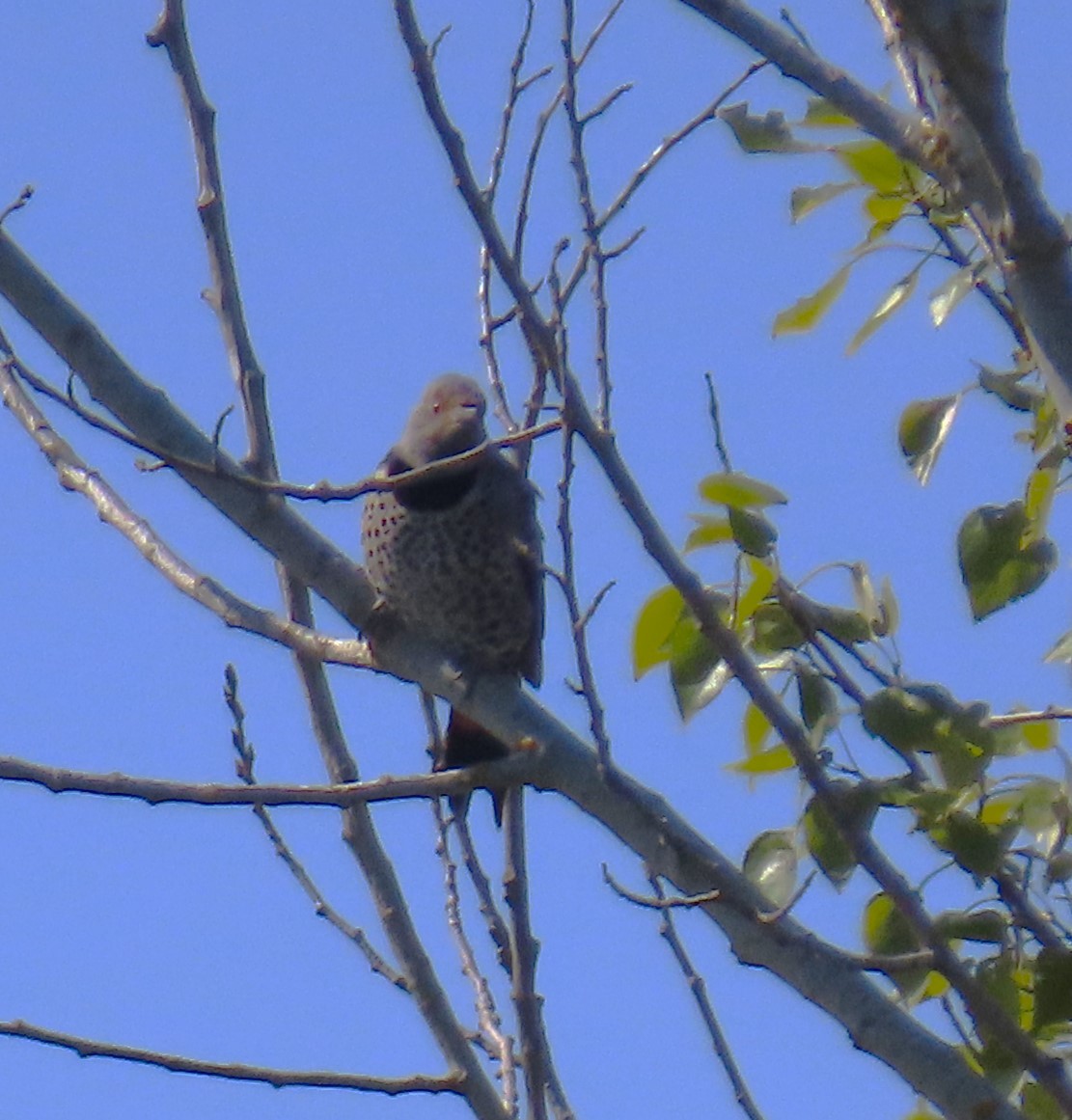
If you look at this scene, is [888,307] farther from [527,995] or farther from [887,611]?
[527,995]

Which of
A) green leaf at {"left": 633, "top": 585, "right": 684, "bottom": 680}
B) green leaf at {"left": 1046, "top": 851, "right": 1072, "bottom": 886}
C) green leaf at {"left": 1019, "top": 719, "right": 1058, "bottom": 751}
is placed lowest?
green leaf at {"left": 1046, "top": 851, "right": 1072, "bottom": 886}

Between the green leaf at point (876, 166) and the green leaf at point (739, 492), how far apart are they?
0.55 metres

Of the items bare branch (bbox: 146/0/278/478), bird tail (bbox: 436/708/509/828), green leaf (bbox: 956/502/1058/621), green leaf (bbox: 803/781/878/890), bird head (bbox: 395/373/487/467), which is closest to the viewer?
green leaf (bbox: 803/781/878/890)

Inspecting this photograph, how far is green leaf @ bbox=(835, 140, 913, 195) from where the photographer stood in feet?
9.52

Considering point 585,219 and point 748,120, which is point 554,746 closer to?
point 585,219

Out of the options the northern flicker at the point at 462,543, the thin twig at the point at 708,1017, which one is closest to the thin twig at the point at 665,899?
the thin twig at the point at 708,1017

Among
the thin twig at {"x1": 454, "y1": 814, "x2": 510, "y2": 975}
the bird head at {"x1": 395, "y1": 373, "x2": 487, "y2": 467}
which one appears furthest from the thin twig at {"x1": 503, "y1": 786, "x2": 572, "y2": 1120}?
the bird head at {"x1": 395, "y1": 373, "x2": 487, "y2": 467}

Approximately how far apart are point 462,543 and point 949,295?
2.49 m

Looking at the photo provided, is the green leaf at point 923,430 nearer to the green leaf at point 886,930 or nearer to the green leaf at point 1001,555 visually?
the green leaf at point 1001,555

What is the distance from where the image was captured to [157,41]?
3387 mm

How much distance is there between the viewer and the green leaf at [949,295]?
2.91 meters

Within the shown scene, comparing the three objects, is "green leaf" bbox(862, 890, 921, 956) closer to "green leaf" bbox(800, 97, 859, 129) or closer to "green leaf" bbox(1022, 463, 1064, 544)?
"green leaf" bbox(1022, 463, 1064, 544)

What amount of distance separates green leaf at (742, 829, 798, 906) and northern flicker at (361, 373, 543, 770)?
1946 mm

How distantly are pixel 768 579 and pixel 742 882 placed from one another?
0.45 metres
